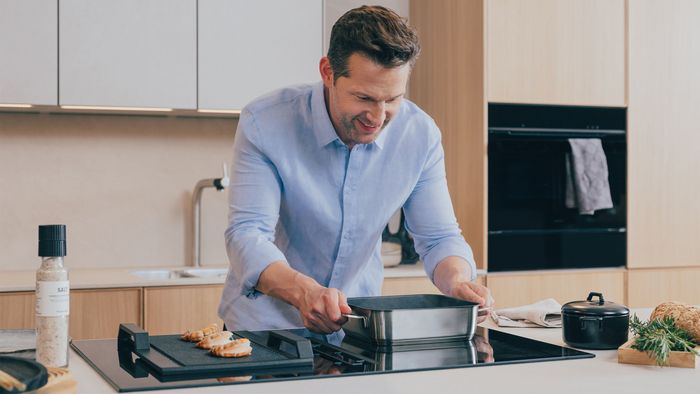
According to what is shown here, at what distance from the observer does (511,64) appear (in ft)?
11.8

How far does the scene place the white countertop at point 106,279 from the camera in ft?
9.80

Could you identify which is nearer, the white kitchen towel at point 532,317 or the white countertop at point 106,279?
the white kitchen towel at point 532,317

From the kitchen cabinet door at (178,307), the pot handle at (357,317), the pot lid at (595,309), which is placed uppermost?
the pot lid at (595,309)

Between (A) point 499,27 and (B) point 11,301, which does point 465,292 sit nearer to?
(B) point 11,301

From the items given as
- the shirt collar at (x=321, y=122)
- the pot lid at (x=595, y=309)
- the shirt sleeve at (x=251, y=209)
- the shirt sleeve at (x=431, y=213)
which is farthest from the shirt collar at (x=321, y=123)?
the pot lid at (x=595, y=309)

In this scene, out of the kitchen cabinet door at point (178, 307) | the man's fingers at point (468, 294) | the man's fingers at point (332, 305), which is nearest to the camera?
the man's fingers at point (332, 305)

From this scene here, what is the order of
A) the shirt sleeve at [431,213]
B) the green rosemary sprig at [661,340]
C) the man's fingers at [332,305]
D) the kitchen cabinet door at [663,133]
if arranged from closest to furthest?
the green rosemary sprig at [661,340], the man's fingers at [332,305], the shirt sleeve at [431,213], the kitchen cabinet door at [663,133]

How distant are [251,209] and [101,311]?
129 cm

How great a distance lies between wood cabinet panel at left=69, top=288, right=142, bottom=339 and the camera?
299cm

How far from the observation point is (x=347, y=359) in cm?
149

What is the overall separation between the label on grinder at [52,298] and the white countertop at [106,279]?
1.70 m

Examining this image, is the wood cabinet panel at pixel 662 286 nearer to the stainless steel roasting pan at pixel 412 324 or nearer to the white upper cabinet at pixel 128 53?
the white upper cabinet at pixel 128 53

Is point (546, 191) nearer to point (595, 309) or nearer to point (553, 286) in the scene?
point (553, 286)

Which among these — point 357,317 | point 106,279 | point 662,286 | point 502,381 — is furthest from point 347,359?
point 662,286
